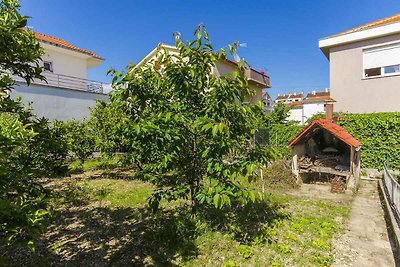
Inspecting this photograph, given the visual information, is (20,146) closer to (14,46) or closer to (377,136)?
(14,46)

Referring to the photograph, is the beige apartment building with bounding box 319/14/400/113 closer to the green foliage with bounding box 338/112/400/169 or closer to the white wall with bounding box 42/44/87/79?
the green foliage with bounding box 338/112/400/169

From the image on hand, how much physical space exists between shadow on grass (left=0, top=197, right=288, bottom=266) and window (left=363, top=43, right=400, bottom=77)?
441 inches

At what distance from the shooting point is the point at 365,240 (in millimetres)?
5496

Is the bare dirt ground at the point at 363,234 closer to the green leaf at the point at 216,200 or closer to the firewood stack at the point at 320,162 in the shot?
the firewood stack at the point at 320,162

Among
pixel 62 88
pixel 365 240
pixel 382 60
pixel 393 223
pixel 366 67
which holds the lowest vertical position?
pixel 365 240

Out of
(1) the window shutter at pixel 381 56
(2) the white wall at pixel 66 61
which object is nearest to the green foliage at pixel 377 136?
(1) the window shutter at pixel 381 56

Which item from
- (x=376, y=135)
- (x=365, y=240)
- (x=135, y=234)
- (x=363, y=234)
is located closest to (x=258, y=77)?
(x=376, y=135)

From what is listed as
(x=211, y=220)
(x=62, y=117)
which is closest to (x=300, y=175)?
(x=211, y=220)

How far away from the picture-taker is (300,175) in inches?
421

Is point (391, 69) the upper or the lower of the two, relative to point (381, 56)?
lower

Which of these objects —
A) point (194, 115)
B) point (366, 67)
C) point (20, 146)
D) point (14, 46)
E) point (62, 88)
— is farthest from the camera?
point (62, 88)

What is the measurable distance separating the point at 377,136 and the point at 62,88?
771 inches

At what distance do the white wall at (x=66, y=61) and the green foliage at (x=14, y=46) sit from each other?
19751 mm

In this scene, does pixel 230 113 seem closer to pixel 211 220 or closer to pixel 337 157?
pixel 211 220
